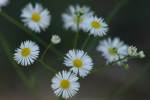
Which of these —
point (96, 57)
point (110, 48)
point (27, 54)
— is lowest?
point (27, 54)

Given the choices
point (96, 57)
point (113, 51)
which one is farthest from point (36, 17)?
point (96, 57)

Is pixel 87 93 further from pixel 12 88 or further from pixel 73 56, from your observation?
pixel 73 56

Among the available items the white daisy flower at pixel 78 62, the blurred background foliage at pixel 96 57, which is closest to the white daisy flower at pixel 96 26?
the white daisy flower at pixel 78 62

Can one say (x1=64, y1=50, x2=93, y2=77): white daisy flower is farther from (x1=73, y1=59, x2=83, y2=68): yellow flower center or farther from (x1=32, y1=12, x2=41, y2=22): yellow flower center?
(x1=32, y1=12, x2=41, y2=22): yellow flower center

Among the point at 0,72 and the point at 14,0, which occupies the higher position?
the point at 14,0

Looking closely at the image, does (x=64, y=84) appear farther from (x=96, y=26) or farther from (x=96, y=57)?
(x=96, y=57)

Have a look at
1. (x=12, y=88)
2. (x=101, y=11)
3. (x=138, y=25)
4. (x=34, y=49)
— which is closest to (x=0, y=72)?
(x=12, y=88)
